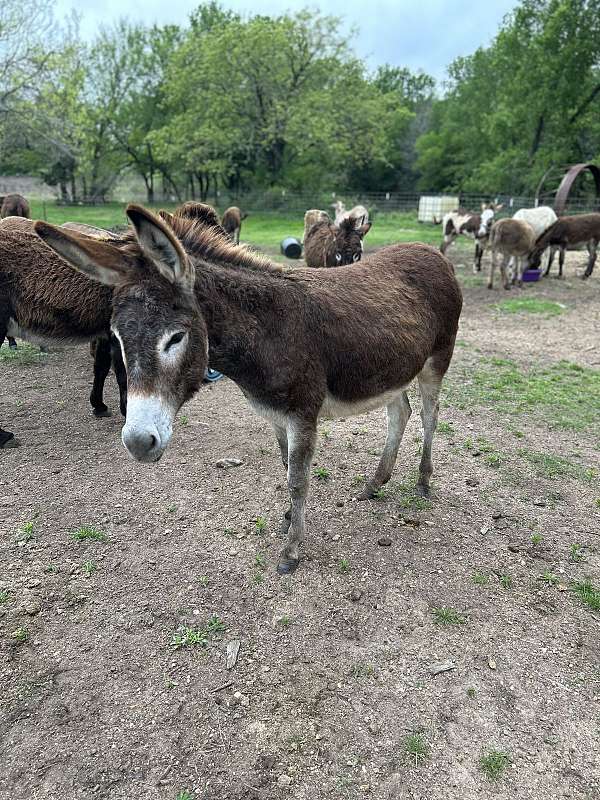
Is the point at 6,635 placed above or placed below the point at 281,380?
below

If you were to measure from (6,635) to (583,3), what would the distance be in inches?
1669

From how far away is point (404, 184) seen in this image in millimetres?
50375

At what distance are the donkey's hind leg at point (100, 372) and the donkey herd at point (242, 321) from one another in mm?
201

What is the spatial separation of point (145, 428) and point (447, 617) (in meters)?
2.21

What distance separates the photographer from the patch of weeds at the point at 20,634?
9.50ft

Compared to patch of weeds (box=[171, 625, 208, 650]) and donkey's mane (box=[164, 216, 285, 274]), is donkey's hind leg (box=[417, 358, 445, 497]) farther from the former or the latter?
patch of weeds (box=[171, 625, 208, 650])

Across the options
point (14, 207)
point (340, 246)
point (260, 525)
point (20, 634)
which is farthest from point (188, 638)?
point (14, 207)

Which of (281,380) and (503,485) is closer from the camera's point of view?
(281,380)

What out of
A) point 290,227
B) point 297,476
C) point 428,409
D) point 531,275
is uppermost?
point 290,227

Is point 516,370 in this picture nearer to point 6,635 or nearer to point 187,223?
point 187,223

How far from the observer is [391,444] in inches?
165

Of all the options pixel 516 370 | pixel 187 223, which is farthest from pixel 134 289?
pixel 516 370

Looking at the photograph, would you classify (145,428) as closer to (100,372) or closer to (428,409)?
(428,409)

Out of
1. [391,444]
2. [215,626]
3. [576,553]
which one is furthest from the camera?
[391,444]
